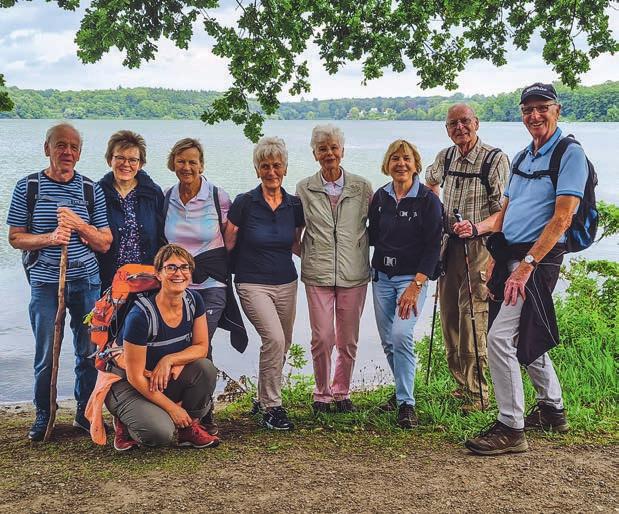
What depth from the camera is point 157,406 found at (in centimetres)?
454

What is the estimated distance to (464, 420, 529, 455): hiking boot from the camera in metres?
4.43

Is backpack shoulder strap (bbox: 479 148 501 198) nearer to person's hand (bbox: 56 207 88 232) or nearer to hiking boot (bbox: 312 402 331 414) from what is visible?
hiking boot (bbox: 312 402 331 414)

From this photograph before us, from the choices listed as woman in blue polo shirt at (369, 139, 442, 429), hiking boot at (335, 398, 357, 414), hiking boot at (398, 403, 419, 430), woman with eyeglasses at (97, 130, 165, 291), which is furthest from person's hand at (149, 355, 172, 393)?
hiking boot at (398, 403, 419, 430)

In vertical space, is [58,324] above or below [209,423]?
above

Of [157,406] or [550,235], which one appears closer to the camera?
[550,235]

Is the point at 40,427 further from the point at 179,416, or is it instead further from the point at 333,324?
the point at 333,324

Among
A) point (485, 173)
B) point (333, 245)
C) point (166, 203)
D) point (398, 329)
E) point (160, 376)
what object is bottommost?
point (160, 376)

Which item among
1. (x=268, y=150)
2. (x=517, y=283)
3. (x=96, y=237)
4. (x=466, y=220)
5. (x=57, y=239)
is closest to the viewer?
(x=517, y=283)

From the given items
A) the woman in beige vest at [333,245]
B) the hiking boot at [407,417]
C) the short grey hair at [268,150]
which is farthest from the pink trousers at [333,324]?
the short grey hair at [268,150]

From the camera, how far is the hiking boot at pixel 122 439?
15.1ft

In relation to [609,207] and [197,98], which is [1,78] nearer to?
[609,207]

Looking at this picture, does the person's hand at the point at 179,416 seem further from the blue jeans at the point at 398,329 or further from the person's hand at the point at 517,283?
the person's hand at the point at 517,283

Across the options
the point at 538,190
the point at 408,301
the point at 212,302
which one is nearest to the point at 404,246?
the point at 408,301

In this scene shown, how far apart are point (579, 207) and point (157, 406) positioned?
114 inches
